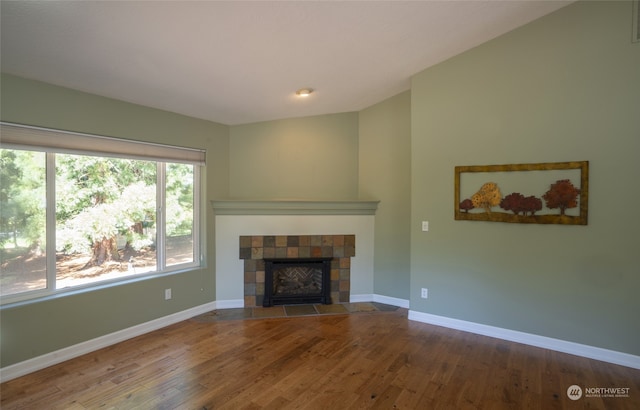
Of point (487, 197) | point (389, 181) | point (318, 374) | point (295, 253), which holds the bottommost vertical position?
point (318, 374)

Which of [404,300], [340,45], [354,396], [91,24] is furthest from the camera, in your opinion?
[404,300]

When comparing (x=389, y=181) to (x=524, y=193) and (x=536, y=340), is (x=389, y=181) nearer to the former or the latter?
(x=524, y=193)

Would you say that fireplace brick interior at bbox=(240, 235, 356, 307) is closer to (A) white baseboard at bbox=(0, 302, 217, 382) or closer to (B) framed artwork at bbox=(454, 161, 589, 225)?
(A) white baseboard at bbox=(0, 302, 217, 382)

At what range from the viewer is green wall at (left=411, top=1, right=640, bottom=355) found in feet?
8.32

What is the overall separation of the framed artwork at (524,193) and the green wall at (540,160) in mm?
72

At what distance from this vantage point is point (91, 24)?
6.29 ft

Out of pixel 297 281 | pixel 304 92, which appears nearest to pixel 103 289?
pixel 297 281

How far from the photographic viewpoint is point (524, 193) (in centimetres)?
292

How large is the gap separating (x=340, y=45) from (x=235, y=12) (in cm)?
95

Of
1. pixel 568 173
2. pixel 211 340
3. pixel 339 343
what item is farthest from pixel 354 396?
pixel 568 173

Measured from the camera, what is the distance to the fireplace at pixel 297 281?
4.02 meters

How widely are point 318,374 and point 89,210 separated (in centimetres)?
258

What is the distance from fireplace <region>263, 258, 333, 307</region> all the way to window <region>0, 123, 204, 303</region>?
3.18ft

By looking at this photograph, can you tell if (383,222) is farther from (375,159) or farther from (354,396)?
(354,396)
